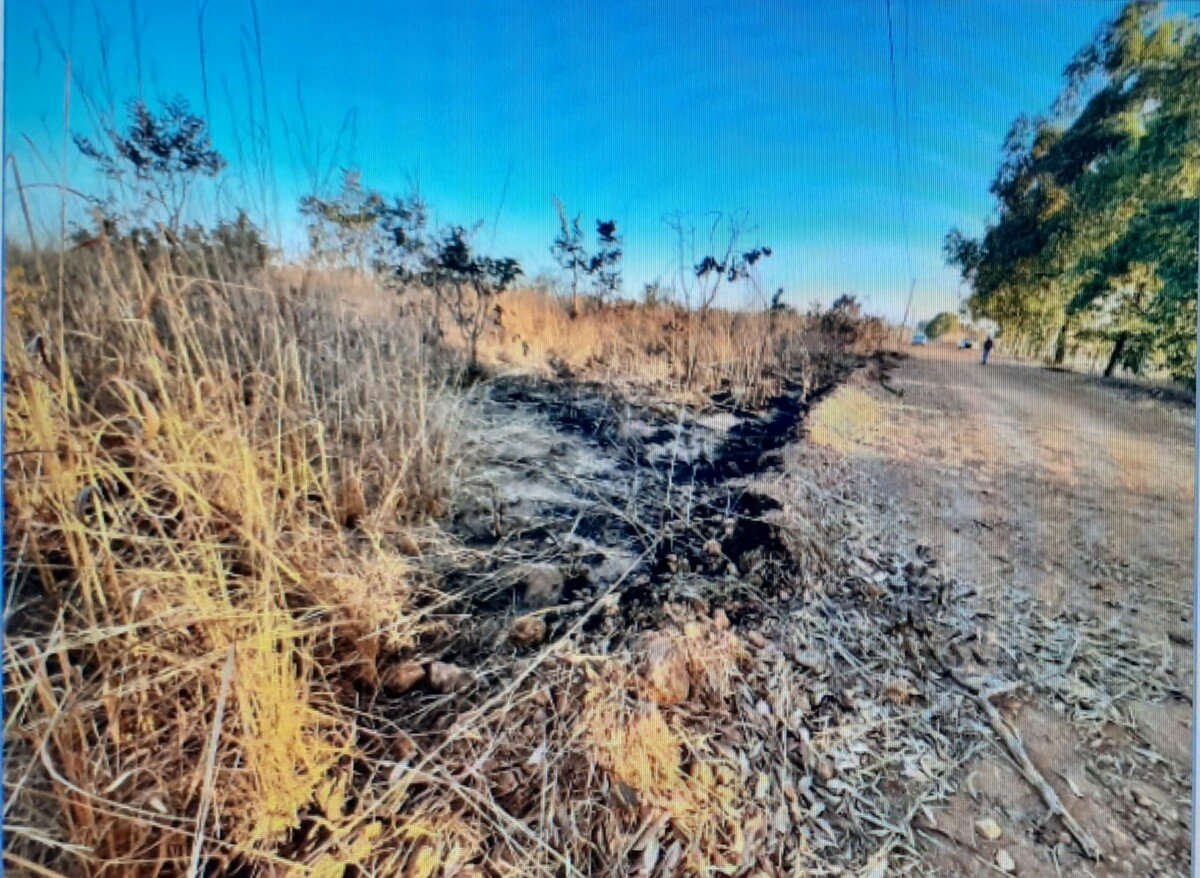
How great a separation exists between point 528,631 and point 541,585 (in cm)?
8

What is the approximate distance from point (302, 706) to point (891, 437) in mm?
1061

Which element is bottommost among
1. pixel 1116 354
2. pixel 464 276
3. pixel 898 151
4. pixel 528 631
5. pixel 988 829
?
pixel 988 829

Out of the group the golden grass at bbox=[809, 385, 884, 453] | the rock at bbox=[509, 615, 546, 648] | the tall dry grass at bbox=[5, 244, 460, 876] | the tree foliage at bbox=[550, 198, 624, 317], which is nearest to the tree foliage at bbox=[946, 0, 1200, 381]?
the golden grass at bbox=[809, 385, 884, 453]

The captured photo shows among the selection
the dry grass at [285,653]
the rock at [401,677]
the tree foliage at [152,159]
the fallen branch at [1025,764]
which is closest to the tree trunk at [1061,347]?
the dry grass at [285,653]

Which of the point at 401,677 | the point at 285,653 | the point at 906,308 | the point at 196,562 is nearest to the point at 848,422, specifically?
the point at 906,308

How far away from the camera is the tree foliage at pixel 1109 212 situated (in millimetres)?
1041

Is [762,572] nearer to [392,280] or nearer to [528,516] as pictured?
[528,516]

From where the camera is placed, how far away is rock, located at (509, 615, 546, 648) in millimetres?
1041

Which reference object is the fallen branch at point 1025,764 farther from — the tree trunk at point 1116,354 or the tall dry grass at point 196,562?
the tall dry grass at point 196,562

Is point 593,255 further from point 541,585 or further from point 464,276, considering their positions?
point 541,585

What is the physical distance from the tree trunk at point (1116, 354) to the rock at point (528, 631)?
1.03 meters

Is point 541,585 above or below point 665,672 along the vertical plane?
above

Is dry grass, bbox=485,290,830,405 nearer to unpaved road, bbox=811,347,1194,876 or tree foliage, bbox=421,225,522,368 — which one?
tree foliage, bbox=421,225,522,368

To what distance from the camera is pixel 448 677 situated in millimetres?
1012
